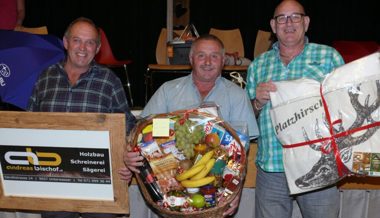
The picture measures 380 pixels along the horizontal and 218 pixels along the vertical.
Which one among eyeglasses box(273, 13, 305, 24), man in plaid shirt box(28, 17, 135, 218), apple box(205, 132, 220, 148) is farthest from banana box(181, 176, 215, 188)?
eyeglasses box(273, 13, 305, 24)

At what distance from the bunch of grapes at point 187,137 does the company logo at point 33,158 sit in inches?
23.6

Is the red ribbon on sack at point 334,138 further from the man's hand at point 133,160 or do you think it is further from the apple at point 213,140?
the man's hand at point 133,160

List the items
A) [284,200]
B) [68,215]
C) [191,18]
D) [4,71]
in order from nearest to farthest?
1. [284,200]
2. [68,215]
3. [4,71]
4. [191,18]

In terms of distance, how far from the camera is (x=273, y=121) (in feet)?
5.86

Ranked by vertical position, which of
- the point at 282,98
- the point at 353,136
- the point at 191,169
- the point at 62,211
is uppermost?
the point at 282,98

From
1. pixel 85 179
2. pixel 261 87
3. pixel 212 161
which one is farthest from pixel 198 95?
pixel 85 179

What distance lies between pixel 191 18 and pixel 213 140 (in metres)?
4.84

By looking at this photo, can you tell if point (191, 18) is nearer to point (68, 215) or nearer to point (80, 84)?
point (80, 84)

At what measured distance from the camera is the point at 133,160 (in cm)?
167

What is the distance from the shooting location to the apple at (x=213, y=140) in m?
1.65

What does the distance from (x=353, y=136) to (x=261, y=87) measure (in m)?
0.45

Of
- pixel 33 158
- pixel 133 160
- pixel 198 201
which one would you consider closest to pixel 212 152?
pixel 198 201

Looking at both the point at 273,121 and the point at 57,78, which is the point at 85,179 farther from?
the point at 273,121

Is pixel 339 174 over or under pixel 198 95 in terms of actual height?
under
